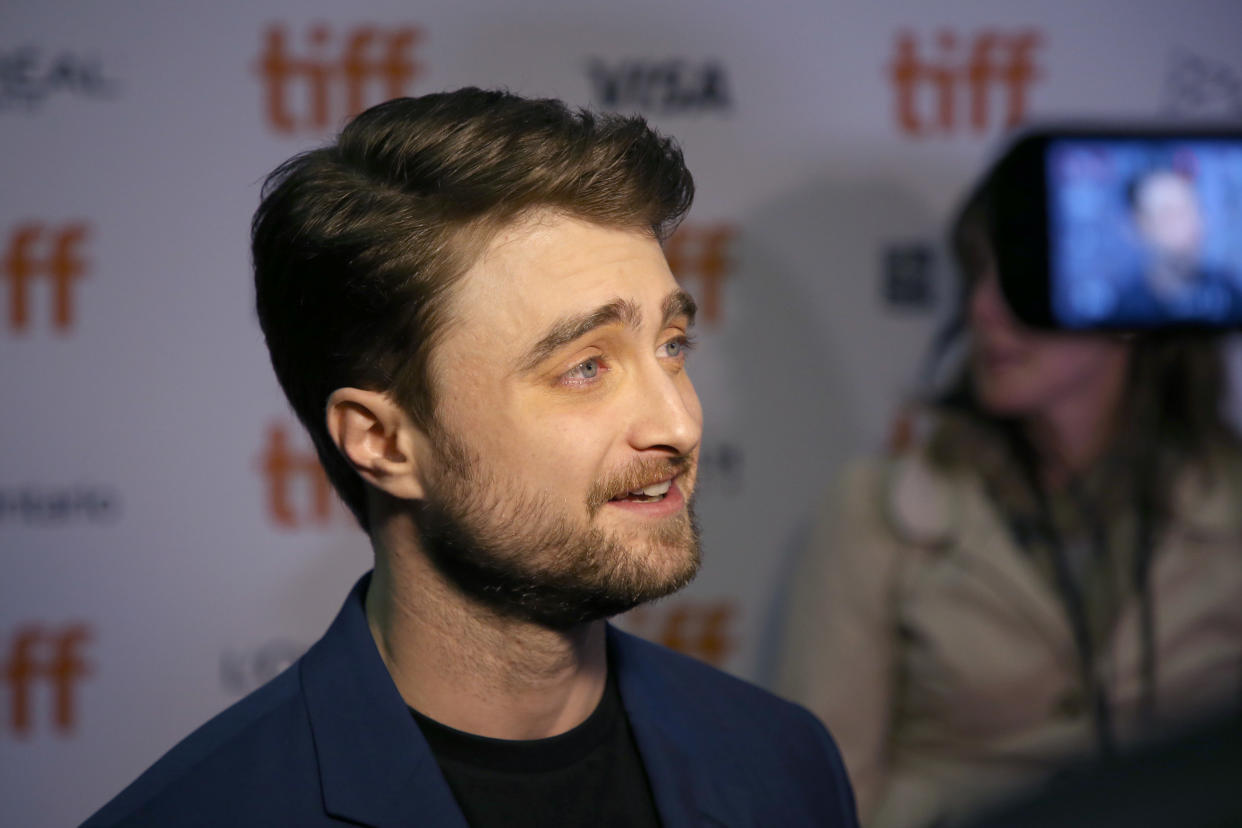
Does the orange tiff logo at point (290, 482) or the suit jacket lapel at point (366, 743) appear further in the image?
the orange tiff logo at point (290, 482)

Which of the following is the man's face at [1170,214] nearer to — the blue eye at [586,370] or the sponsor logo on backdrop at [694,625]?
the blue eye at [586,370]

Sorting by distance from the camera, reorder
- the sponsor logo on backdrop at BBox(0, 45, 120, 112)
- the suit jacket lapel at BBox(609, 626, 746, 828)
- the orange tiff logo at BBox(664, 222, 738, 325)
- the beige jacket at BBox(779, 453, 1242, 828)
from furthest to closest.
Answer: the orange tiff logo at BBox(664, 222, 738, 325), the sponsor logo on backdrop at BBox(0, 45, 120, 112), the beige jacket at BBox(779, 453, 1242, 828), the suit jacket lapel at BBox(609, 626, 746, 828)

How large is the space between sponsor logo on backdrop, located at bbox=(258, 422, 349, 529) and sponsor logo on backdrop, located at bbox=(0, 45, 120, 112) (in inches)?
26.1

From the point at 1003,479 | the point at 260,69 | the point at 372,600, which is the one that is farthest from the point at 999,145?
the point at 372,600

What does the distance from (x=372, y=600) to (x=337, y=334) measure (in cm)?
28

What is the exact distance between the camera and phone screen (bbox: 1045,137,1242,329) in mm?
1101

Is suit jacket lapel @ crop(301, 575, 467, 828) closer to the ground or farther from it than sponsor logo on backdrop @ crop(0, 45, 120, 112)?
closer to the ground

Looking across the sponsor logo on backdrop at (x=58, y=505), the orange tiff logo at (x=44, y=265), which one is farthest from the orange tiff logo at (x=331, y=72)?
the sponsor logo on backdrop at (x=58, y=505)

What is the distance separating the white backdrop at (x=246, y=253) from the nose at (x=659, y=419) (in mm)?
957

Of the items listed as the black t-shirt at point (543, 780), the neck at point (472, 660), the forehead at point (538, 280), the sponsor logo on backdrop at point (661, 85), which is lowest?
the black t-shirt at point (543, 780)

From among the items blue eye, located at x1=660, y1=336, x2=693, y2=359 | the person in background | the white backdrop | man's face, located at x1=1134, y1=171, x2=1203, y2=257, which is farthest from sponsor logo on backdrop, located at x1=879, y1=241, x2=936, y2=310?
blue eye, located at x1=660, y1=336, x2=693, y2=359

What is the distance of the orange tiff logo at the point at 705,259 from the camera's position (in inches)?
77.5

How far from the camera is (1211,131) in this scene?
111cm

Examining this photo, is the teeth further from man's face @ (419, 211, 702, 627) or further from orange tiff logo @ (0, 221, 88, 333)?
orange tiff logo @ (0, 221, 88, 333)
